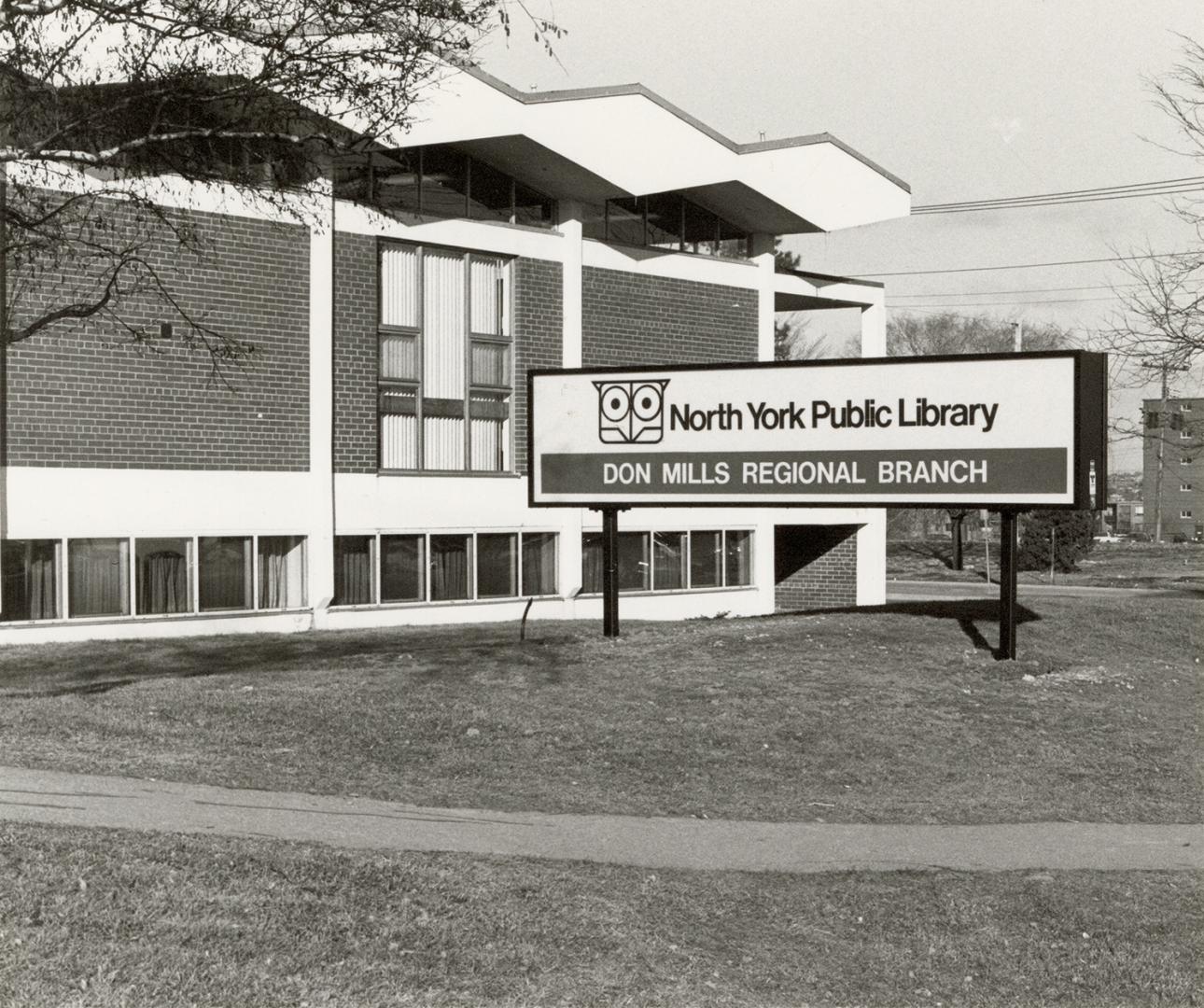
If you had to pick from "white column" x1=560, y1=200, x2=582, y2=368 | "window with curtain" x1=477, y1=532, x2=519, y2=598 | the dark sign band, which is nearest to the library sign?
the dark sign band

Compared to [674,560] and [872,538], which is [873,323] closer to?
[872,538]

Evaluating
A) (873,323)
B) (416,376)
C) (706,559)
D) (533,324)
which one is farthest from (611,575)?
(873,323)

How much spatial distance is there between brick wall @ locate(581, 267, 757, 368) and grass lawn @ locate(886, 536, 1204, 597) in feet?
46.5

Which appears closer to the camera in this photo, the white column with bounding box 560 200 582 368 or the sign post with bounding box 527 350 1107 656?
the sign post with bounding box 527 350 1107 656

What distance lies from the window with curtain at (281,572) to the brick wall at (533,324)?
16.1ft

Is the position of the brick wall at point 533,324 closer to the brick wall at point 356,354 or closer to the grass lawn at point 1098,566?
the brick wall at point 356,354

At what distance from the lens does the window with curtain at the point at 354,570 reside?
24.7 m

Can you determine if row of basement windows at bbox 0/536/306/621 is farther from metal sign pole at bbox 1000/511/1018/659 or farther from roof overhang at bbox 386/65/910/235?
metal sign pole at bbox 1000/511/1018/659

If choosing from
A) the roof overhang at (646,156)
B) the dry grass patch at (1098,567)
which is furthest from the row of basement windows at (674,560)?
the dry grass patch at (1098,567)

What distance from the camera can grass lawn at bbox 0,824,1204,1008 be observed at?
20.2ft

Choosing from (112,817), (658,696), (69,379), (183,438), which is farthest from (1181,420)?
(112,817)

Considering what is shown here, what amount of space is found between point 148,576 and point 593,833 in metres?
14.9

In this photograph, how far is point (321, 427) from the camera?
24.1 metres

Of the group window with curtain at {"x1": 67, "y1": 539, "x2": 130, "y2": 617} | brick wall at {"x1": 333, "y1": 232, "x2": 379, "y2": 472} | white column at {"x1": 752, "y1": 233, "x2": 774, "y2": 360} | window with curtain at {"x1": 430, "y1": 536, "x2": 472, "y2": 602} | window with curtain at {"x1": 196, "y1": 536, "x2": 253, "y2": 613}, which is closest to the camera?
window with curtain at {"x1": 67, "y1": 539, "x2": 130, "y2": 617}
